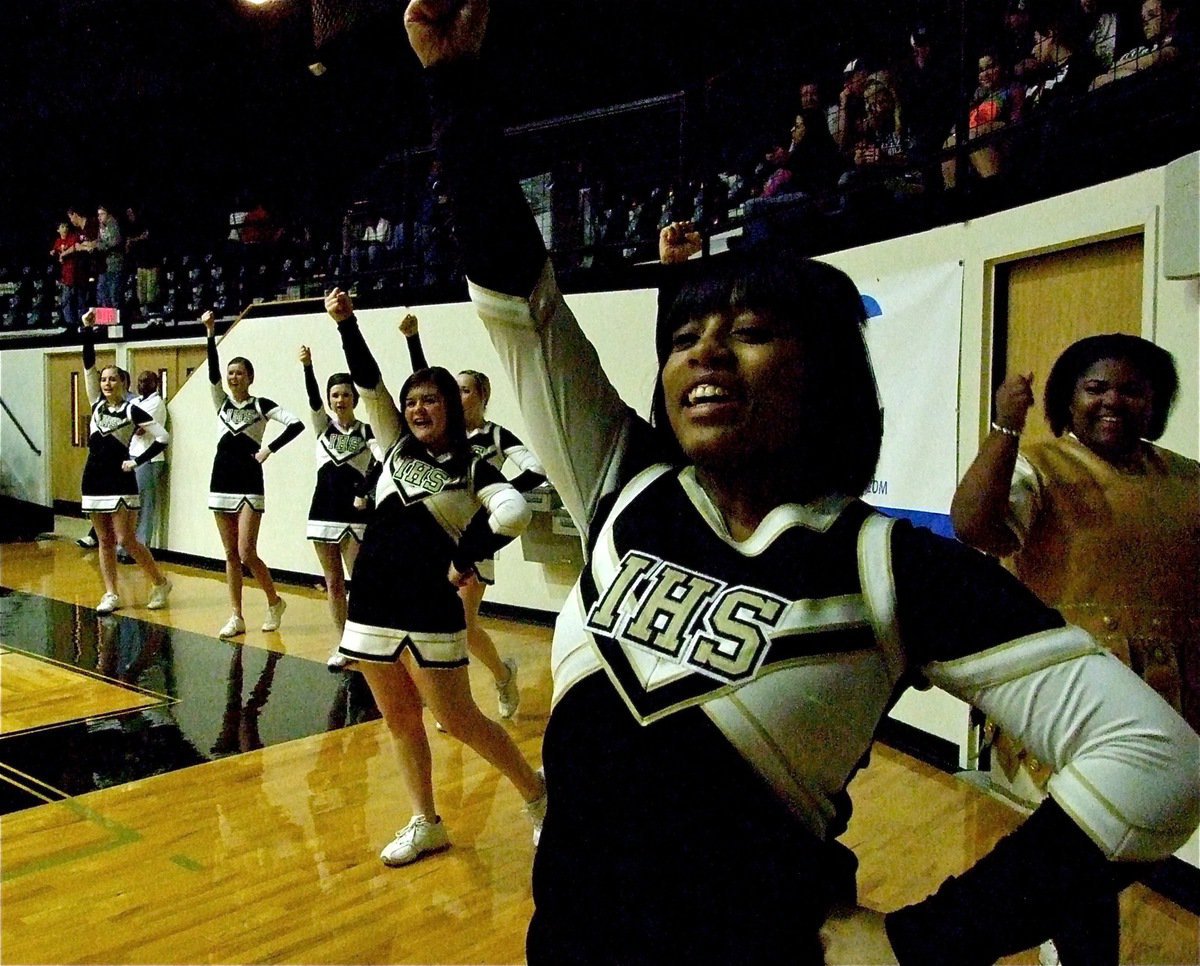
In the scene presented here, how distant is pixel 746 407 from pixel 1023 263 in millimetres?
3058

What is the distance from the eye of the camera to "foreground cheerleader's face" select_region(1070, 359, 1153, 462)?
6.33 feet

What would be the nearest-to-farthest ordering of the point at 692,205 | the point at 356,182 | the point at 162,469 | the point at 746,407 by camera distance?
the point at 746,407 < the point at 692,205 < the point at 162,469 < the point at 356,182

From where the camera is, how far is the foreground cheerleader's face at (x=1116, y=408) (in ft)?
6.33

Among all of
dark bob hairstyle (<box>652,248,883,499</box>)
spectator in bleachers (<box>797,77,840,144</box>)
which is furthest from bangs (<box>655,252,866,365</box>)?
spectator in bleachers (<box>797,77,840,144</box>)

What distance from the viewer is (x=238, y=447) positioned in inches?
253

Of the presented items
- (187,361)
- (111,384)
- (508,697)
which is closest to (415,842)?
(508,697)

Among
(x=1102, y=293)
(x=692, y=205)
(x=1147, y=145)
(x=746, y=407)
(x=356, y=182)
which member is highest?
(x=356, y=182)

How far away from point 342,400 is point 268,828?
3.14m

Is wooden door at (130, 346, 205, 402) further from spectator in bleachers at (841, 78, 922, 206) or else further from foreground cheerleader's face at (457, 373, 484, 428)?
spectator in bleachers at (841, 78, 922, 206)

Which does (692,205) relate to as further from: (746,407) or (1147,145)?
(746,407)

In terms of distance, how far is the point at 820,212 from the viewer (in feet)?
16.4

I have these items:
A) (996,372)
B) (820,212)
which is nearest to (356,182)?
(820,212)

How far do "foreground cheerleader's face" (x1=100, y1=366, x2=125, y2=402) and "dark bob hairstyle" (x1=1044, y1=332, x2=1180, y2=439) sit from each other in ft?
21.3

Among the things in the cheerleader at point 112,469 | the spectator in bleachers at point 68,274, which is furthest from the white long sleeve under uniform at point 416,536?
the spectator in bleachers at point 68,274
